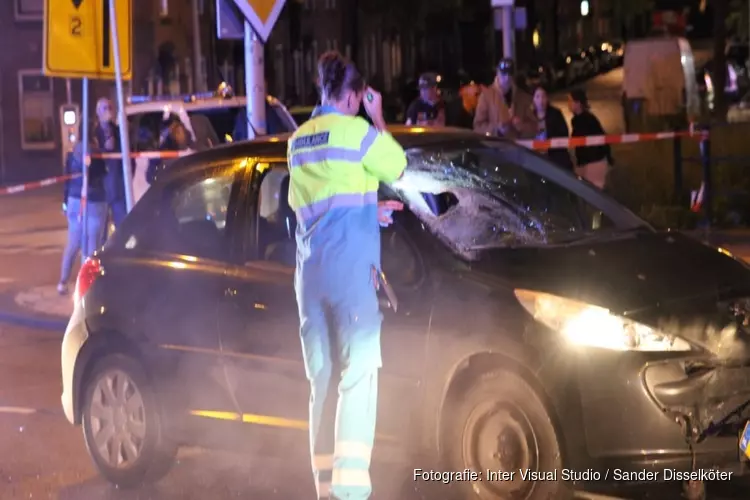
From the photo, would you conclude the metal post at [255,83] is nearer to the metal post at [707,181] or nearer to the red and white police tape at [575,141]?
the red and white police tape at [575,141]

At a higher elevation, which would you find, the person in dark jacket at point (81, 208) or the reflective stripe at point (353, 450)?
the person in dark jacket at point (81, 208)

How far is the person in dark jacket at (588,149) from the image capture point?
12.5 meters

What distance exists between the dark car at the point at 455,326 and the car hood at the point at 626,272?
0.04 ft

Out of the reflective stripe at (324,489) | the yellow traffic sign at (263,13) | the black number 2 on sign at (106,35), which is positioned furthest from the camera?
the black number 2 on sign at (106,35)

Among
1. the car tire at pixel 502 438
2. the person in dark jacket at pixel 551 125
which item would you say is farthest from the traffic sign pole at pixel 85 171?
the car tire at pixel 502 438

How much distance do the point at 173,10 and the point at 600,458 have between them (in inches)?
1453

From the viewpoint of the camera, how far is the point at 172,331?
6234mm

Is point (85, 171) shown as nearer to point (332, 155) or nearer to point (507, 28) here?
point (507, 28)

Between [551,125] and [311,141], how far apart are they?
7383 mm

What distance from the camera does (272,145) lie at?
614 cm

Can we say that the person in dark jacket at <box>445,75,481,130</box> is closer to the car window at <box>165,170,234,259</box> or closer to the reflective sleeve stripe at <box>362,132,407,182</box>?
the car window at <box>165,170,234,259</box>

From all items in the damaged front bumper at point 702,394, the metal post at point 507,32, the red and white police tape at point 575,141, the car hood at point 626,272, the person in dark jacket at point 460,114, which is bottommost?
the damaged front bumper at point 702,394

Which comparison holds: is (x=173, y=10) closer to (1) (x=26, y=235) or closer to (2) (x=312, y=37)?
(2) (x=312, y=37)

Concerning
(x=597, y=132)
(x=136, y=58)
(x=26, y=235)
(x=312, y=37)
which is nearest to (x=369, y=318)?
(x=597, y=132)
